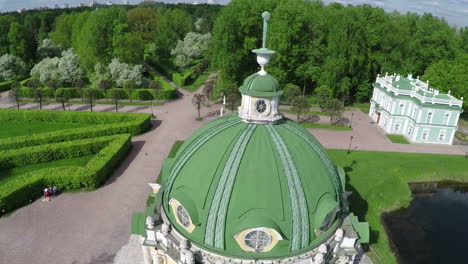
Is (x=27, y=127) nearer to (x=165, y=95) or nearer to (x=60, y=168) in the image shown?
(x=60, y=168)

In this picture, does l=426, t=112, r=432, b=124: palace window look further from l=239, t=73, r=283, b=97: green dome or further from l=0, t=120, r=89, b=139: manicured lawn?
l=0, t=120, r=89, b=139: manicured lawn

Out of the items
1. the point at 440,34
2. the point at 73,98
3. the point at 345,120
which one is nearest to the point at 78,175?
the point at 73,98

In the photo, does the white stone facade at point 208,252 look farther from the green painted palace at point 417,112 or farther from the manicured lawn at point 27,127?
the green painted palace at point 417,112

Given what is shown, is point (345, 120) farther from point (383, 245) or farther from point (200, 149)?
point (200, 149)

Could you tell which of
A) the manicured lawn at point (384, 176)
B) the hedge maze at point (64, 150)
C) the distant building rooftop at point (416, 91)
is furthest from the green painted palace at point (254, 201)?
the distant building rooftop at point (416, 91)

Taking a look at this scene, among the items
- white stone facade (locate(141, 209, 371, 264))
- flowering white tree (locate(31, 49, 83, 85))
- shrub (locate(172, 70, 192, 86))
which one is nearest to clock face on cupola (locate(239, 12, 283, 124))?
white stone facade (locate(141, 209, 371, 264))

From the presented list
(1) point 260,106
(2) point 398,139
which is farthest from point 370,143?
(1) point 260,106
